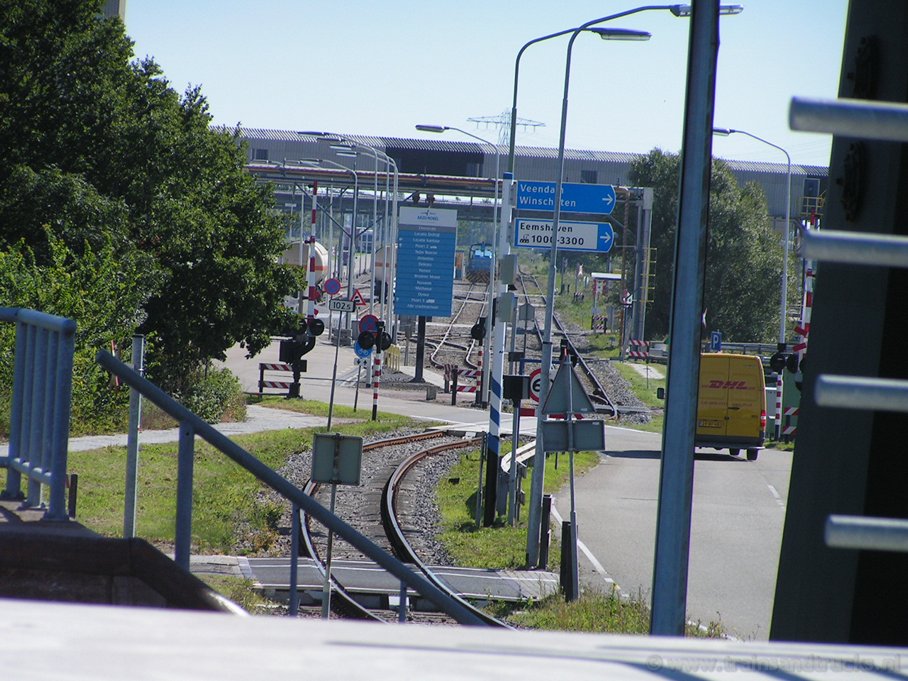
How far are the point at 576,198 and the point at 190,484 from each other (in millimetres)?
16459

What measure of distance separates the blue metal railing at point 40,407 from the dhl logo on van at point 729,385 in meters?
25.1

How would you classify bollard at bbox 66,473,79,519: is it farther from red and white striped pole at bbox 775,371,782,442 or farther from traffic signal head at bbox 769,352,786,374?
red and white striped pole at bbox 775,371,782,442

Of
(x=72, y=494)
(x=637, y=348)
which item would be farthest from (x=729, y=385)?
(x=72, y=494)

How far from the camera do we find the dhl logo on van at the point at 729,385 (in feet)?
95.2

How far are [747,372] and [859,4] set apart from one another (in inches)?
1014

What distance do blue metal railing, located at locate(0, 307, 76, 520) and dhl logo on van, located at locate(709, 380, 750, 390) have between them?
2515cm

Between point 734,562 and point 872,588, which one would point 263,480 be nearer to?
point 872,588

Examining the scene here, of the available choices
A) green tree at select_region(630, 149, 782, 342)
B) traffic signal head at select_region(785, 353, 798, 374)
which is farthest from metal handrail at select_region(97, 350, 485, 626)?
green tree at select_region(630, 149, 782, 342)

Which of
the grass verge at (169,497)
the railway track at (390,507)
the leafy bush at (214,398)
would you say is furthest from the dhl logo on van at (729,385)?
the grass verge at (169,497)

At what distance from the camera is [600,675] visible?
1.94 meters

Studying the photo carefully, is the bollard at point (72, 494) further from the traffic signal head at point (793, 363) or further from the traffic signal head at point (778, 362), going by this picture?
the traffic signal head at point (778, 362)

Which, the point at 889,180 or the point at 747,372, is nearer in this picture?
the point at 889,180

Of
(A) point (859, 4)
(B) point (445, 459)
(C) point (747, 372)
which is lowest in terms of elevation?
(B) point (445, 459)

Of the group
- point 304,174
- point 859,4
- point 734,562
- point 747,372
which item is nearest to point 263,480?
point 859,4
